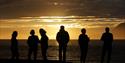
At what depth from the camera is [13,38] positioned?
32.7 m

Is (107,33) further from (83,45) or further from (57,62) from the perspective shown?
(57,62)

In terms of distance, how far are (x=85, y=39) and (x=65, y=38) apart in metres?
1.23

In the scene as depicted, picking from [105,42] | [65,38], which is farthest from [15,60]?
[105,42]

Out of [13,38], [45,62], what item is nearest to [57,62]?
[45,62]

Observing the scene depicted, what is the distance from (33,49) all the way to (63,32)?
7.78 ft

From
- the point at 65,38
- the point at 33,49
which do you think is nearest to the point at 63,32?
the point at 65,38

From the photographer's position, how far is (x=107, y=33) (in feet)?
103

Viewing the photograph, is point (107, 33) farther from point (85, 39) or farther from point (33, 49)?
point (33, 49)

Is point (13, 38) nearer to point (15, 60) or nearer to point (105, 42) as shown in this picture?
point (15, 60)

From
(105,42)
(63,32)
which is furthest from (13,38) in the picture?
(105,42)

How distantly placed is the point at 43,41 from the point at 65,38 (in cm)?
140

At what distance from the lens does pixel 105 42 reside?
31438mm

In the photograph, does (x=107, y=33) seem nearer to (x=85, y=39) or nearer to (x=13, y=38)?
(x=85, y=39)

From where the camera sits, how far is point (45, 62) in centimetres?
3234
